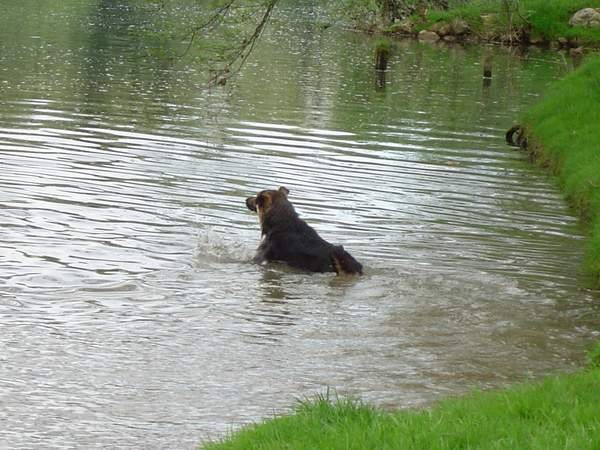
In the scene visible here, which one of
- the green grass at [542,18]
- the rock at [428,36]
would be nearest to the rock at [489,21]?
the green grass at [542,18]

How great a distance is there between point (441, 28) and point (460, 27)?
102cm

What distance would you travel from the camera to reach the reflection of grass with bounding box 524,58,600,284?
614 inches

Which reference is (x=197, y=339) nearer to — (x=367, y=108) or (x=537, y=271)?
(x=537, y=271)

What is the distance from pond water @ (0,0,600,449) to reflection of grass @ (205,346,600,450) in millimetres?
1110

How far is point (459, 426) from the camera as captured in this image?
5.96 m

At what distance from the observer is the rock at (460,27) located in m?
55.2

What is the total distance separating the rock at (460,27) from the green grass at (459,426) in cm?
4972

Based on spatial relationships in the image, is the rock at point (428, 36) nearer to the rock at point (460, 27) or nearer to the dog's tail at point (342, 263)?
the rock at point (460, 27)

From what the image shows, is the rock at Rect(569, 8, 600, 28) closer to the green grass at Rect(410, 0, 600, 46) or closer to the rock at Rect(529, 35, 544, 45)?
the green grass at Rect(410, 0, 600, 46)

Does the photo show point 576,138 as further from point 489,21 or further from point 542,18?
point 489,21

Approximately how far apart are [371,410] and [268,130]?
17.0 m

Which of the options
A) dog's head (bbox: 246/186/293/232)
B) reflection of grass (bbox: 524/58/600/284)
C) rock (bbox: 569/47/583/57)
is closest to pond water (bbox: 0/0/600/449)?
reflection of grass (bbox: 524/58/600/284)

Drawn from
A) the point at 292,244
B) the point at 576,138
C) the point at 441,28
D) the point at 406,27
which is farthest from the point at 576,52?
the point at 292,244

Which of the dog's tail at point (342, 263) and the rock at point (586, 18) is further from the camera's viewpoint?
the rock at point (586, 18)
